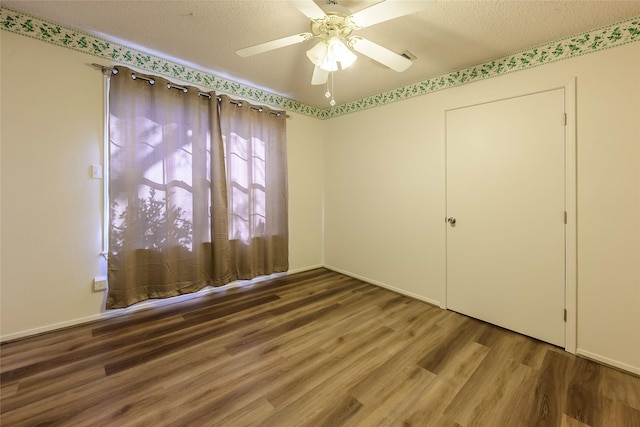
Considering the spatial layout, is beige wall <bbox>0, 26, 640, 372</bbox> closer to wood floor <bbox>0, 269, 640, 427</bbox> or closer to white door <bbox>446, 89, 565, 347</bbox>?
Answer: white door <bbox>446, 89, 565, 347</bbox>

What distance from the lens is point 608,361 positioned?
1.87 meters

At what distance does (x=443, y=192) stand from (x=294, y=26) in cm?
207

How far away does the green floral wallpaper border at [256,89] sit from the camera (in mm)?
1894

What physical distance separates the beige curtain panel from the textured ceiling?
42 centimetres

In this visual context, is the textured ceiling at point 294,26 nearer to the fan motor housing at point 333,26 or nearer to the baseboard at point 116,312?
the fan motor housing at point 333,26

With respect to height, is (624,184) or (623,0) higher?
(623,0)

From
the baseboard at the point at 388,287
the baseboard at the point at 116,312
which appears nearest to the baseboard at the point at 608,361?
the baseboard at the point at 388,287

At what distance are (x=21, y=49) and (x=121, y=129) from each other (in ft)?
2.56

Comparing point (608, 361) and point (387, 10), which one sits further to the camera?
point (608, 361)

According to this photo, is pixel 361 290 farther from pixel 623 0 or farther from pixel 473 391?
pixel 623 0

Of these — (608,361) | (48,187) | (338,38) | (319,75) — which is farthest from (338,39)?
(608,361)

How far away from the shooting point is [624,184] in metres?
1.81

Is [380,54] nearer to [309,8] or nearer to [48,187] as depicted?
[309,8]

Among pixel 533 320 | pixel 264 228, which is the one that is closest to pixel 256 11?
pixel 264 228
